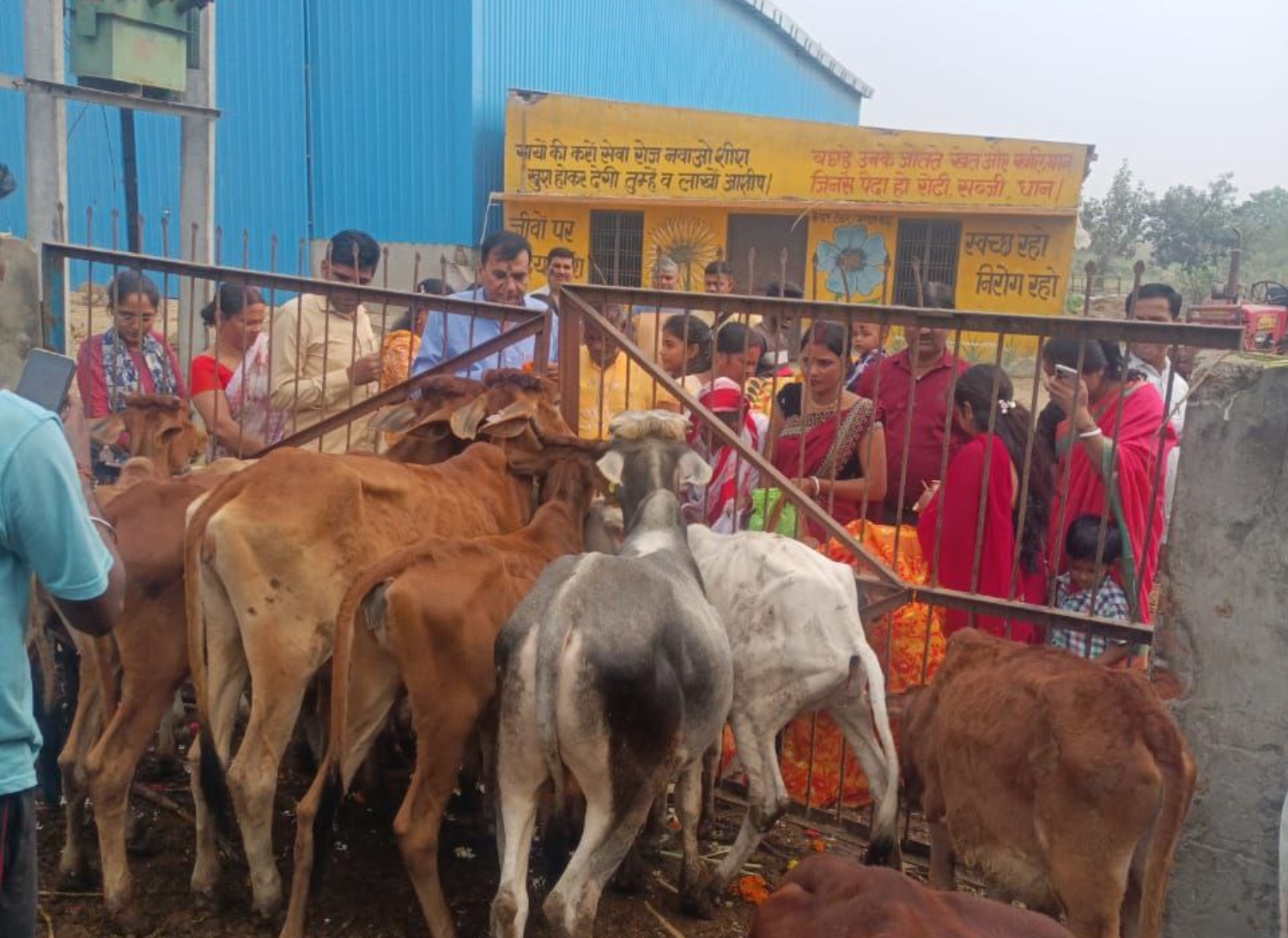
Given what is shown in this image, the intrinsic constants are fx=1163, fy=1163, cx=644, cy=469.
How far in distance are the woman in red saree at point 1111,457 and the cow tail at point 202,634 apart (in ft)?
10.9

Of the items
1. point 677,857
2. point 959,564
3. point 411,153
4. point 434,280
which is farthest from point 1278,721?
point 411,153

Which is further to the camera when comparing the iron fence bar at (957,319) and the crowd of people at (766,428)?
the iron fence bar at (957,319)

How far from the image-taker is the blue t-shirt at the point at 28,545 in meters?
2.55

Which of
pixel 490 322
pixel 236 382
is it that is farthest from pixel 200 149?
pixel 490 322

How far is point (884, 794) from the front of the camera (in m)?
4.66

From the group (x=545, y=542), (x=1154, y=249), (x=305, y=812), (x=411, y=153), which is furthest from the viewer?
(x=1154, y=249)

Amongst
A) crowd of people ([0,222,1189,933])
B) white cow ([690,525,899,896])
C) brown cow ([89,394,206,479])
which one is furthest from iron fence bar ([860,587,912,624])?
brown cow ([89,394,206,479])

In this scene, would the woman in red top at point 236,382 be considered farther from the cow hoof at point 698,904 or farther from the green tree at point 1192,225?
the green tree at point 1192,225

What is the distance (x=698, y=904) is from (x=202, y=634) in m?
2.23

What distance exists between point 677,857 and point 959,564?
5.91 ft

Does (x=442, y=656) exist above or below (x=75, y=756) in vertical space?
above

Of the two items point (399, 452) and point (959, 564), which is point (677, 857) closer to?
point (959, 564)

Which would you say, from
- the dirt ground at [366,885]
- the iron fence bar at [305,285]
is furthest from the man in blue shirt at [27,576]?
the iron fence bar at [305,285]

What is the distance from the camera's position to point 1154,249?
4494 cm
